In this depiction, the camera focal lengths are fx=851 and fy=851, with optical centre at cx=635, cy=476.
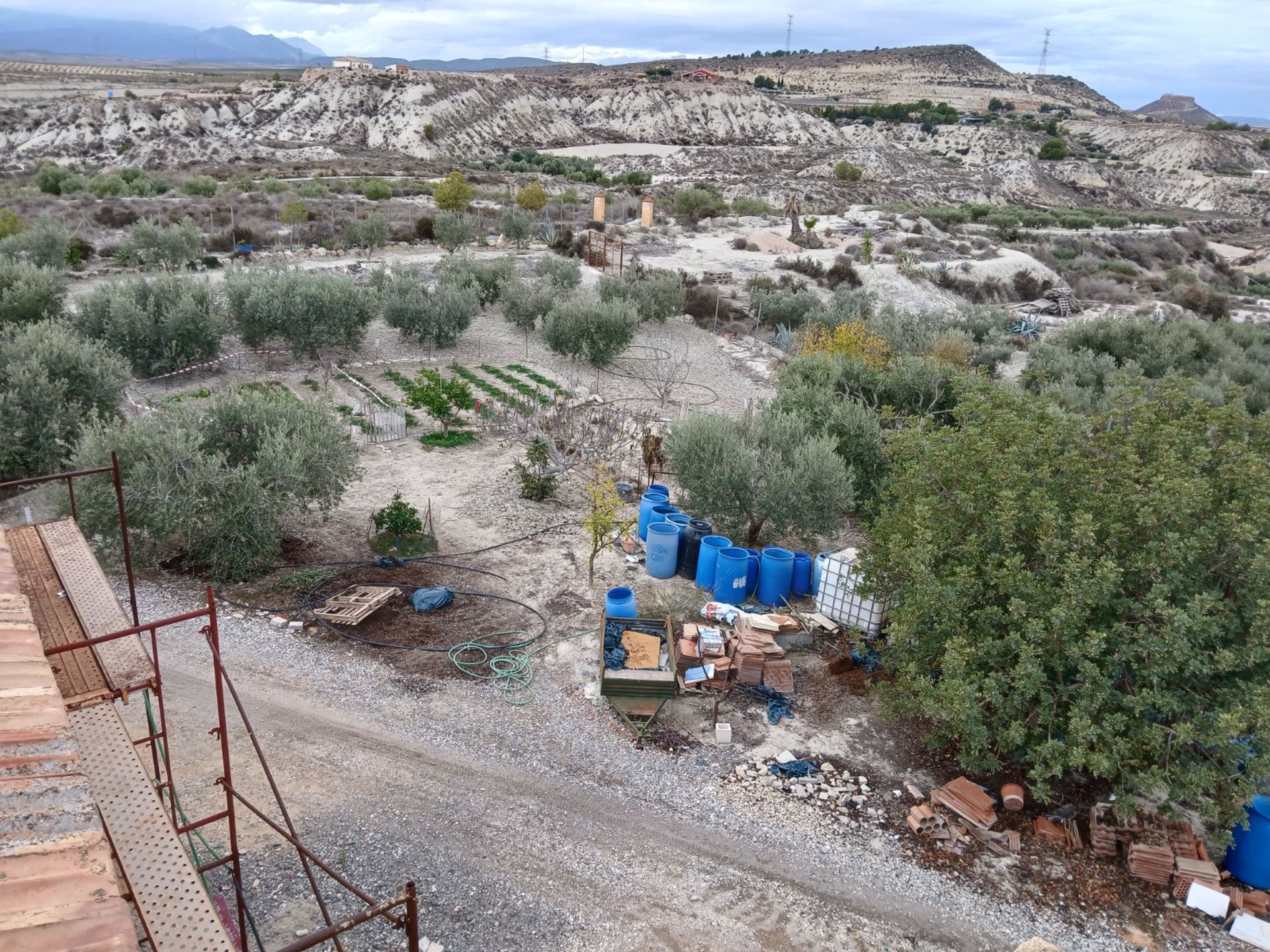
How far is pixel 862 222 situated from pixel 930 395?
31778 mm

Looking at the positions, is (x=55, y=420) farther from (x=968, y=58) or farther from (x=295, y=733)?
(x=968, y=58)

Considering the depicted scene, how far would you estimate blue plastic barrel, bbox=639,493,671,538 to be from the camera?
12.3 metres

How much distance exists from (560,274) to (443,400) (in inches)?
470

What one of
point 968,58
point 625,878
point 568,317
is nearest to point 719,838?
point 625,878

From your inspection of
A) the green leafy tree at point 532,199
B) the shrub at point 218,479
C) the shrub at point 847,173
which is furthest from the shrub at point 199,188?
the shrub at point 847,173

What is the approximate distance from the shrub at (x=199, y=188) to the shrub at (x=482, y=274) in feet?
65.6

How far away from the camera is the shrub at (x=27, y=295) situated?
1781 centimetres

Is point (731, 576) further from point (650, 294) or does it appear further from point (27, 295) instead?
point (27, 295)

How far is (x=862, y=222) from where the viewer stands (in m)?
44.6

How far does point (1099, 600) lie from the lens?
7.18 meters

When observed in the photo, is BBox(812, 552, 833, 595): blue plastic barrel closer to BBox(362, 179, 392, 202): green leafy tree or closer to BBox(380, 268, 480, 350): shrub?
BBox(380, 268, 480, 350): shrub

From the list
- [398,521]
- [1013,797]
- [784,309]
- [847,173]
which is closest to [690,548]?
[398,521]

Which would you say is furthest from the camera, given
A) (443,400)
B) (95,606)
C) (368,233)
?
(368,233)

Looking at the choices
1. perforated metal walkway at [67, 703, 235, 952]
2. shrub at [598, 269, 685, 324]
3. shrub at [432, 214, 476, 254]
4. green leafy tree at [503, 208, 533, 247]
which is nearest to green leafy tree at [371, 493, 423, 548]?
perforated metal walkway at [67, 703, 235, 952]
